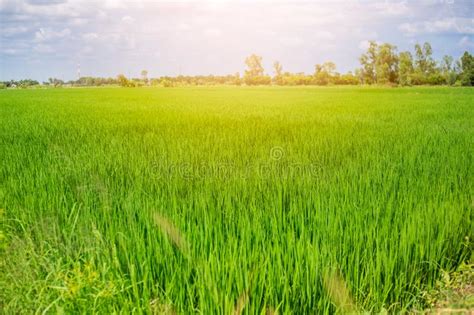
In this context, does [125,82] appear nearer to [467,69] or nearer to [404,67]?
[404,67]

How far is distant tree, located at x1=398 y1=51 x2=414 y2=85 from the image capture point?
45950 millimetres

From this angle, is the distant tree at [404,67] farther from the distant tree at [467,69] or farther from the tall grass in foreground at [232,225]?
the tall grass in foreground at [232,225]

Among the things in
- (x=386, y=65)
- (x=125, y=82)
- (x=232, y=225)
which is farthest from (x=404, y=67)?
(x=232, y=225)

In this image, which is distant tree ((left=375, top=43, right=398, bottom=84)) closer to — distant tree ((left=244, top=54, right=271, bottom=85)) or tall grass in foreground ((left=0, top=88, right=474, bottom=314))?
distant tree ((left=244, top=54, right=271, bottom=85))

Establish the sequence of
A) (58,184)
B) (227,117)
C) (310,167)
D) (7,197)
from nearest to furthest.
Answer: (7,197)
(58,184)
(310,167)
(227,117)

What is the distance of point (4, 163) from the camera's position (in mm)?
4777

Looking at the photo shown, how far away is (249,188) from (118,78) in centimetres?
5794

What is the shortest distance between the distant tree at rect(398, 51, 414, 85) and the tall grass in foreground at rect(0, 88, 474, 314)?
42848mm

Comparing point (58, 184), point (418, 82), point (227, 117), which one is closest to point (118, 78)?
point (418, 82)

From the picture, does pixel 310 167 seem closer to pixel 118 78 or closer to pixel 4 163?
pixel 4 163

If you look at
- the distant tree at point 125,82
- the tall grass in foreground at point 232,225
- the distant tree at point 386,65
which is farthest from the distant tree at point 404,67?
the tall grass in foreground at point 232,225

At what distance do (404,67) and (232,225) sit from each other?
157ft

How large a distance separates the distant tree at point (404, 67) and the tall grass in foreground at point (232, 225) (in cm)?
4285

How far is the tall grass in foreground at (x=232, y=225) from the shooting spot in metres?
2.00
